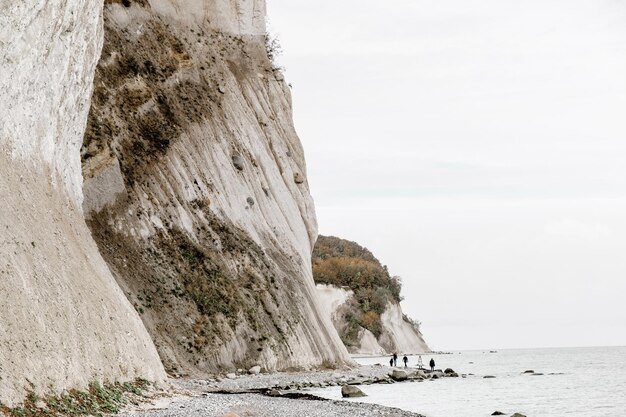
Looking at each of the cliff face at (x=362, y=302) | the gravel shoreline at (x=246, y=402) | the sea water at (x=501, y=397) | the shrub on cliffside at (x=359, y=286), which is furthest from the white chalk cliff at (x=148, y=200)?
the shrub on cliffside at (x=359, y=286)

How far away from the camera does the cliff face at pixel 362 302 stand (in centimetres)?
11344

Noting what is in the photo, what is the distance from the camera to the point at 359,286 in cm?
11738

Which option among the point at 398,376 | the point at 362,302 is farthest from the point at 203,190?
the point at 362,302

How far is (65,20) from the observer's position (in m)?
28.9

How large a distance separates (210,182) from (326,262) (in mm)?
71151

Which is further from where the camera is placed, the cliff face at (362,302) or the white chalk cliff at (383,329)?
the cliff face at (362,302)

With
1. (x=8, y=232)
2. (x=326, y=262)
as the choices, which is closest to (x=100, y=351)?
(x=8, y=232)

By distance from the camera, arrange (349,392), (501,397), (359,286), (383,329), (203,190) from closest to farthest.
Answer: (349,392) → (501,397) → (203,190) → (359,286) → (383,329)

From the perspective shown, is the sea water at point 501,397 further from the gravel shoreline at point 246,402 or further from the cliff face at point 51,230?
the cliff face at point 51,230

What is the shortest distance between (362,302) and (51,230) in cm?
9223

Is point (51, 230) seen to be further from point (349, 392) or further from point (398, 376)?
point (398, 376)

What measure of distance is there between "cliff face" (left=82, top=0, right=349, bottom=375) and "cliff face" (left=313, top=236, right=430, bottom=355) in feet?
183

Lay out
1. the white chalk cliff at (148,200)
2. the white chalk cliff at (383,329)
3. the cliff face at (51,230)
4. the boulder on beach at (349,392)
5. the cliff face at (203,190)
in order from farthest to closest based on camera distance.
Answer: the white chalk cliff at (383,329) < the cliff face at (203,190) < the boulder on beach at (349,392) < the white chalk cliff at (148,200) < the cliff face at (51,230)

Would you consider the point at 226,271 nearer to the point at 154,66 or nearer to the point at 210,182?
the point at 210,182
